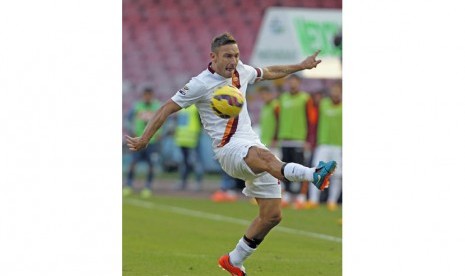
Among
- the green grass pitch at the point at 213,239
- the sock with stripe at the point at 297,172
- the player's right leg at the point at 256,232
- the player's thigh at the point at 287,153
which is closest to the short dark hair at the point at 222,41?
the sock with stripe at the point at 297,172

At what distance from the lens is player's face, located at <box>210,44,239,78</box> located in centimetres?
686

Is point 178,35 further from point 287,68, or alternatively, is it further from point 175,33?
point 287,68

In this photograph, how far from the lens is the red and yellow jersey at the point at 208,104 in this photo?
6.87 m

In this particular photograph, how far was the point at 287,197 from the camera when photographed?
14414 mm

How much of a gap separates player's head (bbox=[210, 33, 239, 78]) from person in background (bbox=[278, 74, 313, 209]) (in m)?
7.07

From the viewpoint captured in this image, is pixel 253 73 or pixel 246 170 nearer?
pixel 246 170

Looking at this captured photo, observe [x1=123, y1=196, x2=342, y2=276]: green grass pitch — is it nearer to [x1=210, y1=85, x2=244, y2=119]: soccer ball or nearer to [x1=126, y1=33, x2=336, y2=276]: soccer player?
[x1=126, y1=33, x2=336, y2=276]: soccer player

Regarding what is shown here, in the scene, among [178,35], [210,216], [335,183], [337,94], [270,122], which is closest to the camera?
[210,216]

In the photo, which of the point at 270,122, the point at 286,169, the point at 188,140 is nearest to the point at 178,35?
the point at 188,140

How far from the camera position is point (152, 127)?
6.80m

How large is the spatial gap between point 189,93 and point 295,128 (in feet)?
24.6

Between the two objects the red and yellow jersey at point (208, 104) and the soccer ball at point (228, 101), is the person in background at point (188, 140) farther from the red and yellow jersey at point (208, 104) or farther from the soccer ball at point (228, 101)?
the soccer ball at point (228, 101)

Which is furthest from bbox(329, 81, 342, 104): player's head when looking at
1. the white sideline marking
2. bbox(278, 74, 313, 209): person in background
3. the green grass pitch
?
the white sideline marking
